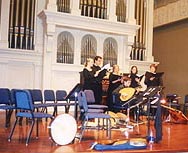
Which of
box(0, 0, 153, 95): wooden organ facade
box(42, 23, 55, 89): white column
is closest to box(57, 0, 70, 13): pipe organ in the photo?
box(0, 0, 153, 95): wooden organ facade

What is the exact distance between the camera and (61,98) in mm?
7305

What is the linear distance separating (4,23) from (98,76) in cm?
350

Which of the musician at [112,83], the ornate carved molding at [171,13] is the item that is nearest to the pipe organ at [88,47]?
the musician at [112,83]

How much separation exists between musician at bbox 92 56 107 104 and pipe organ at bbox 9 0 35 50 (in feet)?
9.38

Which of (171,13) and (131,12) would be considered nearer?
(131,12)

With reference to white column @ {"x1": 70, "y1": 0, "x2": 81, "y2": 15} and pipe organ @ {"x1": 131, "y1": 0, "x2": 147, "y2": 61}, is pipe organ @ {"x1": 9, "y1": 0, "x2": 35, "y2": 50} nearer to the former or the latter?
white column @ {"x1": 70, "y1": 0, "x2": 81, "y2": 15}

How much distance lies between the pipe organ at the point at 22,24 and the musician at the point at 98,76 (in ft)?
9.38

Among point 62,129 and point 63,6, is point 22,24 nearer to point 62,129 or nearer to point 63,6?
point 63,6

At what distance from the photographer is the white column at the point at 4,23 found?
890cm

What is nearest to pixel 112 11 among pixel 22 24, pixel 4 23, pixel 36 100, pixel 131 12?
pixel 131 12

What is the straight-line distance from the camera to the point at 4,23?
895 centimetres

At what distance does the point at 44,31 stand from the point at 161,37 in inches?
196

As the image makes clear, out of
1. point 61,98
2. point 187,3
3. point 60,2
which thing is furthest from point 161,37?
point 61,98

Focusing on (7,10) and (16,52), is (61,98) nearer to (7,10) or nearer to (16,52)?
(16,52)
